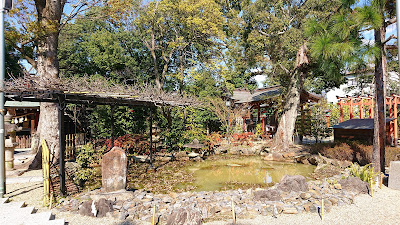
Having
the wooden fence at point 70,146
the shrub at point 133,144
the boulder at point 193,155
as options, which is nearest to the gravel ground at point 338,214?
the wooden fence at point 70,146

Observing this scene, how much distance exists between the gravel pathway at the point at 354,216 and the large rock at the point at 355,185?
0.45m

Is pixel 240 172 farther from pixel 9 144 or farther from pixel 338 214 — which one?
pixel 9 144

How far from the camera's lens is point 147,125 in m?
13.8

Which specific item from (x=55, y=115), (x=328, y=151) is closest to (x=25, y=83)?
(x=55, y=115)

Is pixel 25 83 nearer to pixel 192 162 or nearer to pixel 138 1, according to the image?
pixel 192 162

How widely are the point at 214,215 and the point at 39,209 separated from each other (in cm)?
338

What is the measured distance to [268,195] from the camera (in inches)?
207

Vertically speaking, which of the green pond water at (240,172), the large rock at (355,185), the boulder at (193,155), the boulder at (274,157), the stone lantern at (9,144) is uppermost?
the stone lantern at (9,144)

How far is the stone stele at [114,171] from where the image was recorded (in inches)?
218

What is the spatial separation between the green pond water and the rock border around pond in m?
1.65

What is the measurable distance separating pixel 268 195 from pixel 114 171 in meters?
3.40

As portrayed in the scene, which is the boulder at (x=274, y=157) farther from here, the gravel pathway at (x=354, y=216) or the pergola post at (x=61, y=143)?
the pergola post at (x=61, y=143)

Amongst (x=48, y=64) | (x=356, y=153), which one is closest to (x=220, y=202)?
(x=356, y=153)

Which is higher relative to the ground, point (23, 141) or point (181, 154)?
point (23, 141)
